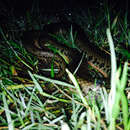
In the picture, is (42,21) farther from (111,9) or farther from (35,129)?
(35,129)

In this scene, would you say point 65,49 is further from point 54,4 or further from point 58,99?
point 58,99

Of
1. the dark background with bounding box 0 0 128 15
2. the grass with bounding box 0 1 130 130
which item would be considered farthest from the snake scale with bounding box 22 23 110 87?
the dark background with bounding box 0 0 128 15

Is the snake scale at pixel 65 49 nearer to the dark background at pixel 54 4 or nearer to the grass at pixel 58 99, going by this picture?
the grass at pixel 58 99

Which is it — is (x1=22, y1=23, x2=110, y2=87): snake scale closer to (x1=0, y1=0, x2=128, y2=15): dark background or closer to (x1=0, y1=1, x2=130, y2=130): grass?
(x1=0, y1=1, x2=130, y2=130): grass

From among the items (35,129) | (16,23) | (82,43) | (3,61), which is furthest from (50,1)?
(35,129)

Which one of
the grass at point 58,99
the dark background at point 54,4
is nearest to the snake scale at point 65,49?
the grass at point 58,99

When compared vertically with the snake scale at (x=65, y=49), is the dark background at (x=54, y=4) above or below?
above

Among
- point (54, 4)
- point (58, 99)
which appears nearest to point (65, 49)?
point (54, 4)
